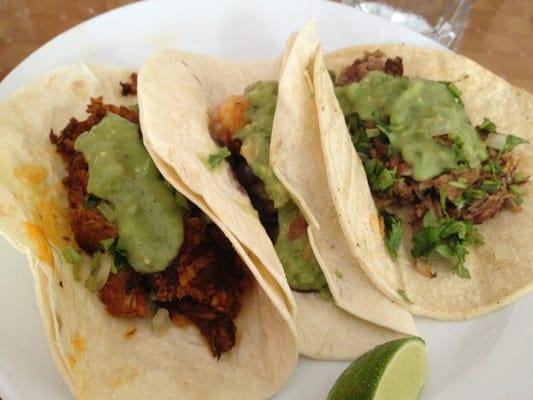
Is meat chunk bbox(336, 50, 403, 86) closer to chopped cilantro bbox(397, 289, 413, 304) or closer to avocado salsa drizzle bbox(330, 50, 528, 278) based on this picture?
avocado salsa drizzle bbox(330, 50, 528, 278)

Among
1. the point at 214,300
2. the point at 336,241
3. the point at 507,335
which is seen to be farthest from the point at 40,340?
the point at 507,335

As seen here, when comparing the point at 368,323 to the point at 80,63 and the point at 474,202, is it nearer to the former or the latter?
the point at 474,202

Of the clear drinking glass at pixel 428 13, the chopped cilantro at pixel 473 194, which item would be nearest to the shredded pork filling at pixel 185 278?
the chopped cilantro at pixel 473 194

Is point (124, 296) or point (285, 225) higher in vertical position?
point (285, 225)

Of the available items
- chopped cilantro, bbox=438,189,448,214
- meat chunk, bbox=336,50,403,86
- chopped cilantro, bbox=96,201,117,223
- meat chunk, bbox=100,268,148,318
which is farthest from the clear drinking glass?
meat chunk, bbox=100,268,148,318

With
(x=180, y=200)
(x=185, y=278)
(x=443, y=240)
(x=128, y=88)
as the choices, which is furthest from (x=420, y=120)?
(x=128, y=88)

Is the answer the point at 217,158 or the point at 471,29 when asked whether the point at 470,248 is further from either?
the point at 471,29
